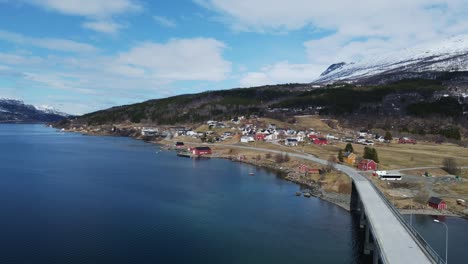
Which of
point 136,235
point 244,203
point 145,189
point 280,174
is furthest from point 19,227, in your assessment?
point 280,174

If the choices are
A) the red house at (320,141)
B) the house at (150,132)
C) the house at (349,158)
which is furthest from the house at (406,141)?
the house at (150,132)

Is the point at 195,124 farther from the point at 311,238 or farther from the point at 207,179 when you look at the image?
the point at 311,238

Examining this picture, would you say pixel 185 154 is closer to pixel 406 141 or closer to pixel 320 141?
pixel 320 141

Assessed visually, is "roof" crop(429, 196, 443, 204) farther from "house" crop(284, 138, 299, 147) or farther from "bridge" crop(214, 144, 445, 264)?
"house" crop(284, 138, 299, 147)

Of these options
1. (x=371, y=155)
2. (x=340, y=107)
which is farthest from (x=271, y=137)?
(x=340, y=107)

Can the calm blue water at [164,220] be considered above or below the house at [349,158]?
below

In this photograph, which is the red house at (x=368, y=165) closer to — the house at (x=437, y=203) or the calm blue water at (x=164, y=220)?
the calm blue water at (x=164, y=220)

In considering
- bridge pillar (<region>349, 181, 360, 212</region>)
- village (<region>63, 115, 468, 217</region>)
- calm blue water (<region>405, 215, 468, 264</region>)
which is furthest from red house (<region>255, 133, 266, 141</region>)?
calm blue water (<region>405, 215, 468, 264</region>)
